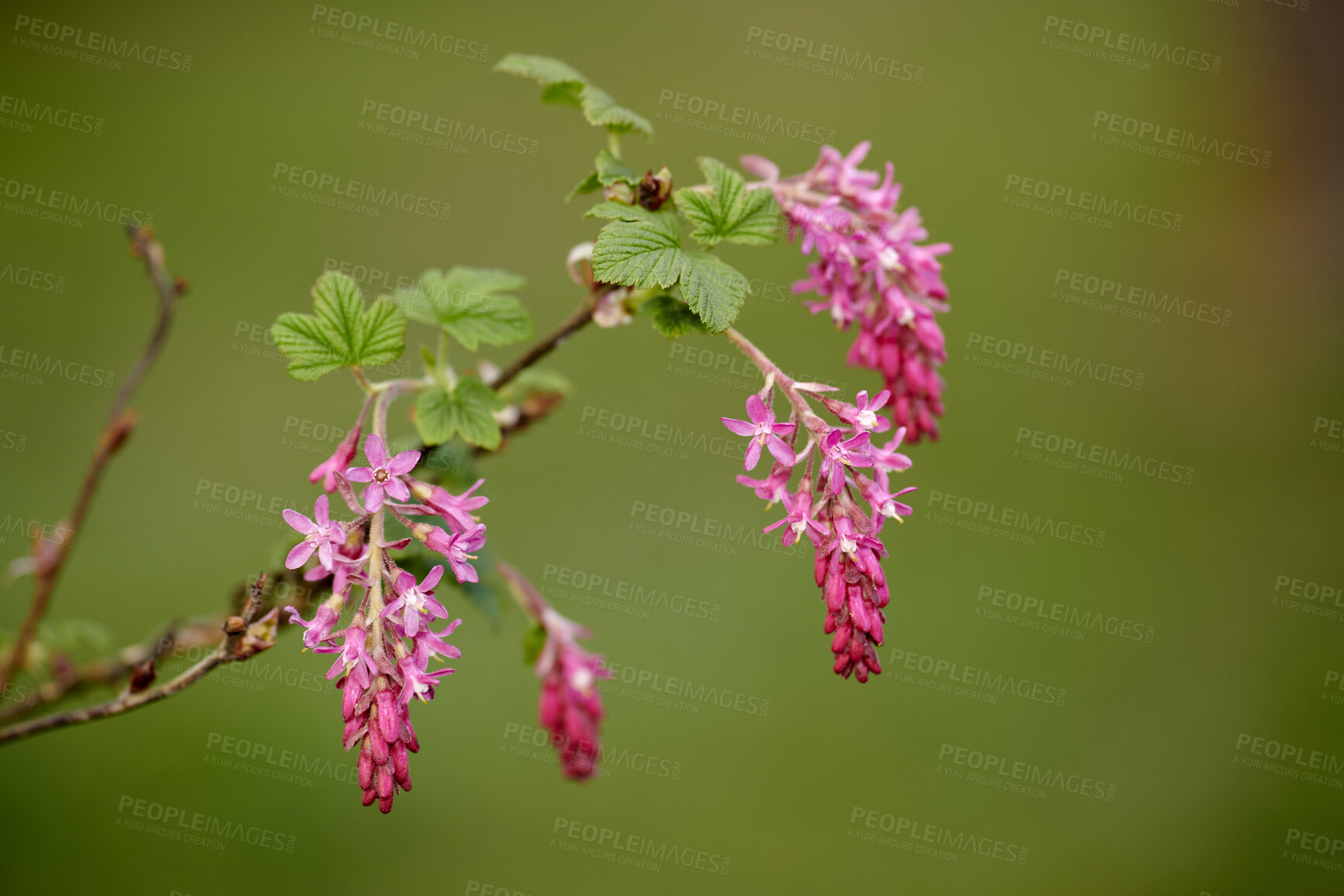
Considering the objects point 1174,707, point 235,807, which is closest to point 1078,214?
point 1174,707

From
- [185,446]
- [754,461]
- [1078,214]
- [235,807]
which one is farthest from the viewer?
[1078,214]

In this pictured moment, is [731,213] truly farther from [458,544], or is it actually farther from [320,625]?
[320,625]

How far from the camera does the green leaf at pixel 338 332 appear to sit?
1.83 m

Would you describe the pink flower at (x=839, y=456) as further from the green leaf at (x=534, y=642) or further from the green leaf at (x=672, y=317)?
the green leaf at (x=534, y=642)

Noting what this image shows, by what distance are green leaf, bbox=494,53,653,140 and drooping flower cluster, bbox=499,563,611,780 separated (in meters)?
1.07

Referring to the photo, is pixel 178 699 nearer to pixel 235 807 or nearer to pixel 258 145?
pixel 235 807

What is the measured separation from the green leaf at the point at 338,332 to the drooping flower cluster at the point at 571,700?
26.3 inches

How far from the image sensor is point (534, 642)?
6.54 ft

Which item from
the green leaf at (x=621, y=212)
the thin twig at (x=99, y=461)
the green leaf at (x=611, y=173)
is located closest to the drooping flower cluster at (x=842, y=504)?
the green leaf at (x=621, y=212)

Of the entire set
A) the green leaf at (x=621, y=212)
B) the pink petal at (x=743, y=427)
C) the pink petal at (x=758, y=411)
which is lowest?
the pink petal at (x=743, y=427)

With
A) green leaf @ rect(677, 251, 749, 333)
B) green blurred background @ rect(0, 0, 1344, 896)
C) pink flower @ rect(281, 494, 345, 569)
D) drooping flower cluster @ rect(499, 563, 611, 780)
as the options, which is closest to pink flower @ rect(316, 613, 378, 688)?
pink flower @ rect(281, 494, 345, 569)

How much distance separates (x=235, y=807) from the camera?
14.6ft

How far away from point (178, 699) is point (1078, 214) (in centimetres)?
677

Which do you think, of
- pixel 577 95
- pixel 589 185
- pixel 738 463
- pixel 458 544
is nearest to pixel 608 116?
pixel 589 185
